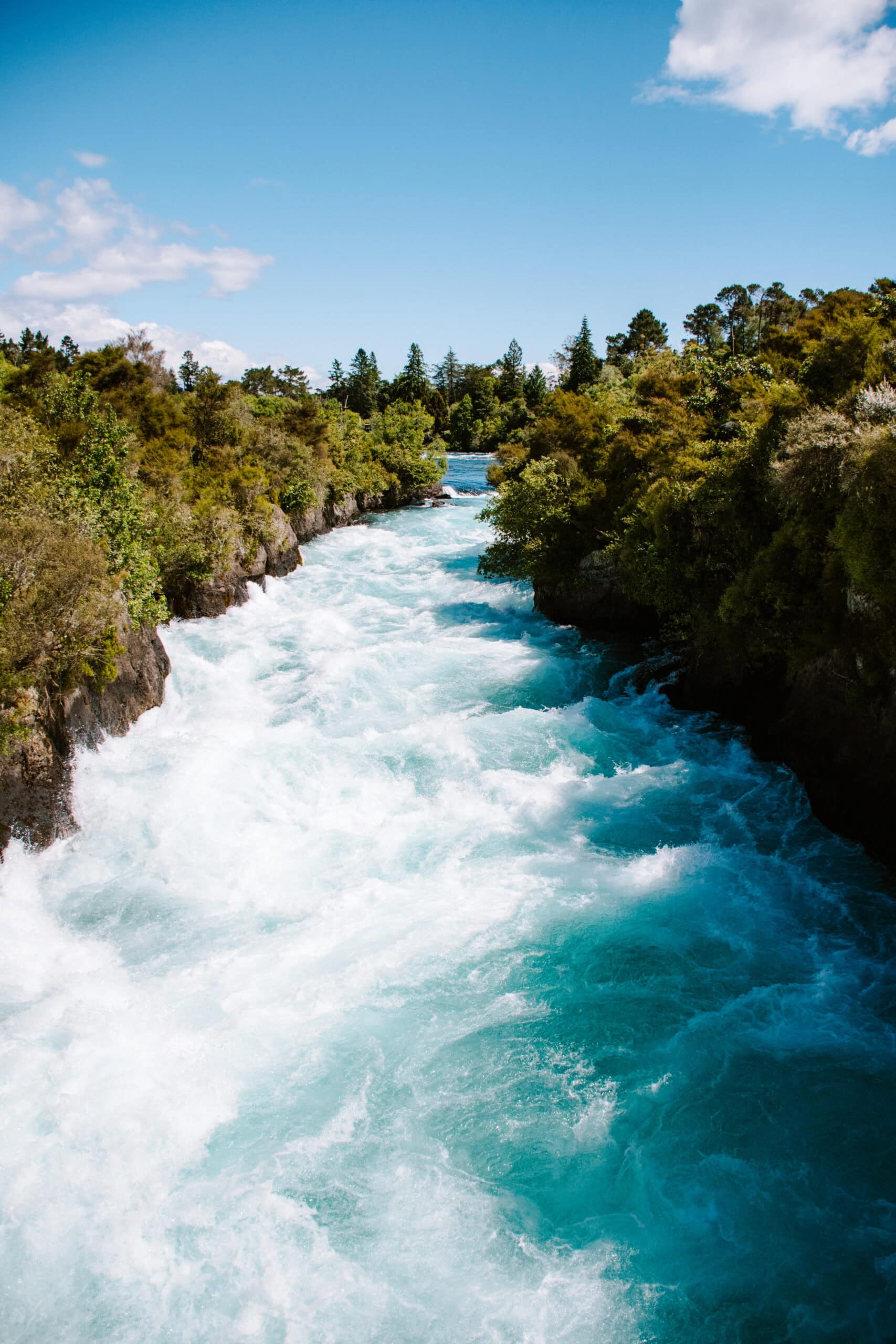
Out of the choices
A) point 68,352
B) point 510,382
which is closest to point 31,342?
point 68,352

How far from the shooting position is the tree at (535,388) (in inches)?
4112

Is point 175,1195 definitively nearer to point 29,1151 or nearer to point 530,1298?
point 29,1151

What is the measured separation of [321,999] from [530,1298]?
15.7 feet

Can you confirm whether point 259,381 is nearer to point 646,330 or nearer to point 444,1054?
point 646,330

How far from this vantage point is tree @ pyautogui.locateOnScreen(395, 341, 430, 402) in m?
112

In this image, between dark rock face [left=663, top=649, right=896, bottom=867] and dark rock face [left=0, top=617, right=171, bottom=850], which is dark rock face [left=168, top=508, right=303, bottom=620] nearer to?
dark rock face [left=0, top=617, right=171, bottom=850]

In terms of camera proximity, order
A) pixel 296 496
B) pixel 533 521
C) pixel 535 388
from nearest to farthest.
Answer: pixel 533 521
pixel 296 496
pixel 535 388

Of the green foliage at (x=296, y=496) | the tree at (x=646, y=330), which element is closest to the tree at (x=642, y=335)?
the tree at (x=646, y=330)

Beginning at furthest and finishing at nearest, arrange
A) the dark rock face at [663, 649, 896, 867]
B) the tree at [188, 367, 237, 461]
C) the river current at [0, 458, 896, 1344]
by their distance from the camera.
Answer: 1. the tree at [188, 367, 237, 461]
2. the dark rock face at [663, 649, 896, 867]
3. the river current at [0, 458, 896, 1344]

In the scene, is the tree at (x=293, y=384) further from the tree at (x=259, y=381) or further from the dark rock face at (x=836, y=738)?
the dark rock face at (x=836, y=738)

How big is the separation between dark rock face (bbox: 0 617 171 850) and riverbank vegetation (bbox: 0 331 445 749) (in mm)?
421

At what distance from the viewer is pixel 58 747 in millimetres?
15672

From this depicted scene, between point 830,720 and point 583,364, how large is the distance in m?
75.0

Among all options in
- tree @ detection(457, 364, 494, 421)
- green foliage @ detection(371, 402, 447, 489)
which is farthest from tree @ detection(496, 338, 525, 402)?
green foliage @ detection(371, 402, 447, 489)
